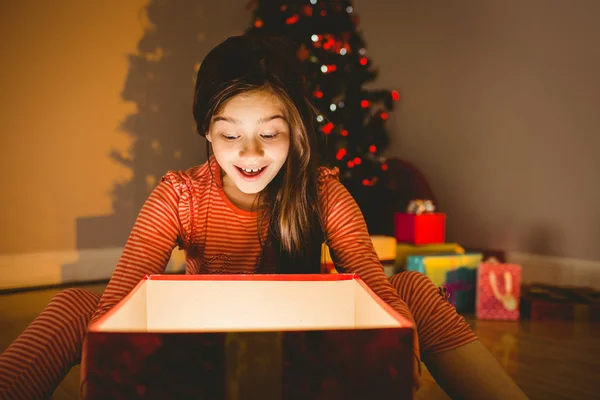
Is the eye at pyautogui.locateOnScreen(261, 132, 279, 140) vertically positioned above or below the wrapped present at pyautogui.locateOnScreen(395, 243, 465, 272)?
above

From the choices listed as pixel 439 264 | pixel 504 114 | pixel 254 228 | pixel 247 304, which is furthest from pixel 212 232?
pixel 504 114

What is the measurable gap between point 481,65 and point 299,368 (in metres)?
2.38

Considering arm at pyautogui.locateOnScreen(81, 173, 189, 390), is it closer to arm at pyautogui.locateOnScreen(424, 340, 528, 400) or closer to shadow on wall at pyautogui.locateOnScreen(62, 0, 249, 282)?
arm at pyautogui.locateOnScreen(424, 340, 528, 400)

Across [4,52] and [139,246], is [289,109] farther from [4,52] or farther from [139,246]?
[4,52]

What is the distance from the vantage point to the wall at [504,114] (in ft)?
6.63

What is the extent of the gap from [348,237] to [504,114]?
1.72 metres

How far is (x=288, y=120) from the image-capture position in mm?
884

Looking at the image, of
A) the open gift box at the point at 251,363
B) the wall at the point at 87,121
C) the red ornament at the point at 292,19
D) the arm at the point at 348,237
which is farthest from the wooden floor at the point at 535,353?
the red ornament at the point at 292,19

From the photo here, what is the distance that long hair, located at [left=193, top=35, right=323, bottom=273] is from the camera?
0.86 meters

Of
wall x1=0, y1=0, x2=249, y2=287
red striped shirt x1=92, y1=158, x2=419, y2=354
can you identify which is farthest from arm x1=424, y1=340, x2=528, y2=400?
wall x1=0, y1=0, x2=249, y2=287

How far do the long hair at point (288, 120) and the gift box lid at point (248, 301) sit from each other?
1.20ft

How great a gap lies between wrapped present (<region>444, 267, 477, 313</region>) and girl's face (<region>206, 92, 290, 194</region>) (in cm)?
113

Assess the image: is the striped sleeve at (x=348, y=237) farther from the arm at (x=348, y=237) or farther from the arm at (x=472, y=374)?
the arm at (x=472, y=374)

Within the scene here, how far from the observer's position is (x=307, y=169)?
3.18 feet
